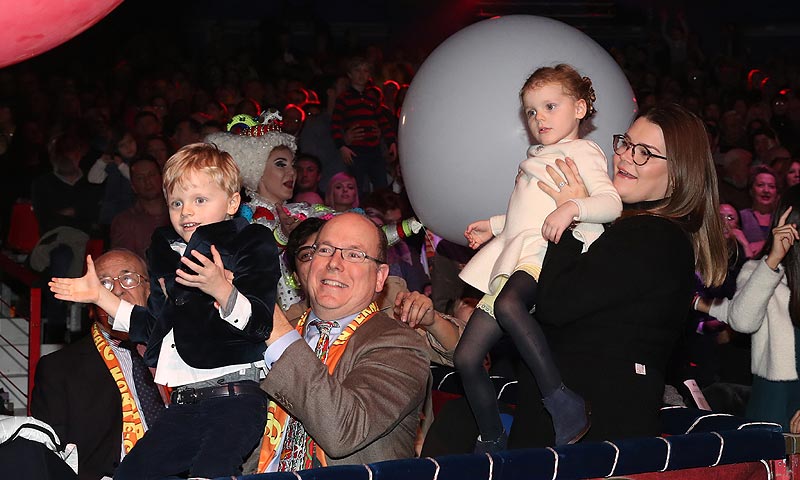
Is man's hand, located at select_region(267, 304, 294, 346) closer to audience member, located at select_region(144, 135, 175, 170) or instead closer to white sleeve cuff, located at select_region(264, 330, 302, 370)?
white sleeve cuff, located at select_region(264, 330, 302, 370)

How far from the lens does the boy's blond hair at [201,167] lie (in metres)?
2.79

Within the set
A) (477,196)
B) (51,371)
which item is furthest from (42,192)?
(477,196)

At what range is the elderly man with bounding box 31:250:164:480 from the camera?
146 inches

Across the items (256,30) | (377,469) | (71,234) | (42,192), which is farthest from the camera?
(256,30)

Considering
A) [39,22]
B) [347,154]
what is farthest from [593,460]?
[347,154]

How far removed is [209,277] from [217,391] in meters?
0.41

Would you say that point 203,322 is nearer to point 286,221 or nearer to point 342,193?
point 286,221

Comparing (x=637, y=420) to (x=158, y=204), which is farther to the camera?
(x=158, y=204)

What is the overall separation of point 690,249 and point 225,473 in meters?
1.27

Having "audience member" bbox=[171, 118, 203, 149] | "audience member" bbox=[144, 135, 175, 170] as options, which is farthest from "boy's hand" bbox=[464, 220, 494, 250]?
"audience member" bbox=[171, 118, 203, 149]

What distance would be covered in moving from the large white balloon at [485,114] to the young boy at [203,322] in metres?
1.22

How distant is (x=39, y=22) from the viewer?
184 centimetres

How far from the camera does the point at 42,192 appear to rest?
6871mm

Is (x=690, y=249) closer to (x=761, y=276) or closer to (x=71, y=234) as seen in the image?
(x=761, y=276)
